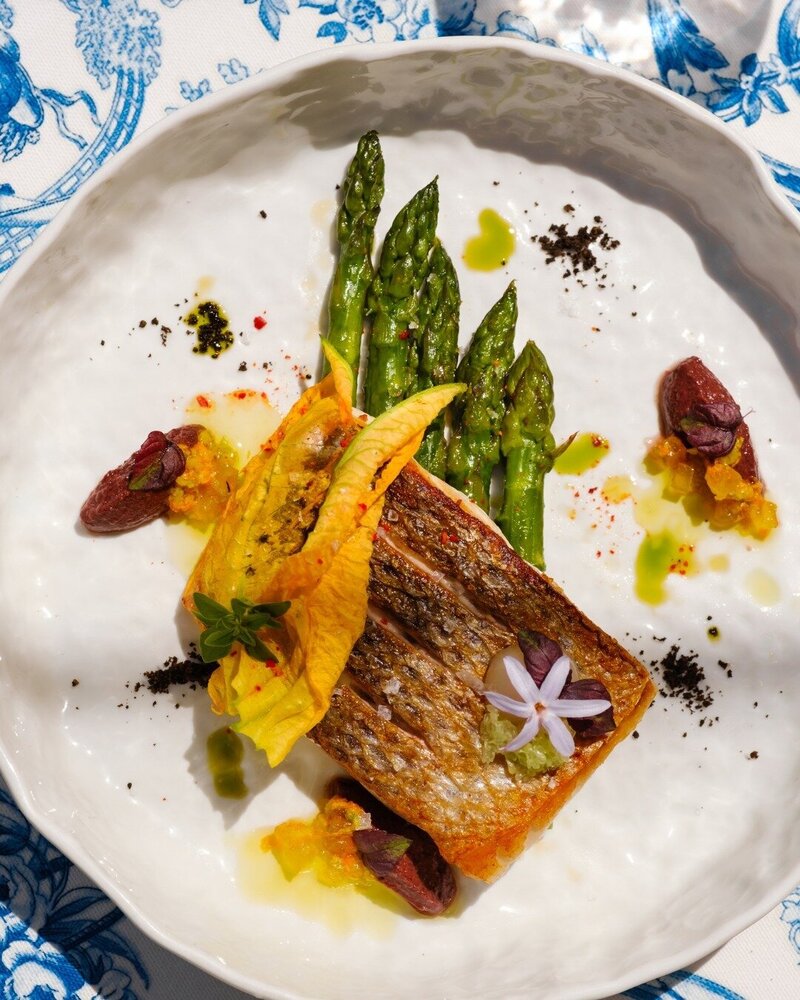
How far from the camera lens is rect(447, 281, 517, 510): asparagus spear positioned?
5.11m

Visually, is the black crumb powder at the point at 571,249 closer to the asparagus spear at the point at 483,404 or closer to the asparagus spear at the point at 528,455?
the asparagus spear at the point at 483,404

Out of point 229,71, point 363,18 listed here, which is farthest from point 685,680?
point 229,71

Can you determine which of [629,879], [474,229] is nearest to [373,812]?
[629,879]

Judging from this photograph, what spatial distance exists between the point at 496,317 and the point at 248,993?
3.81m

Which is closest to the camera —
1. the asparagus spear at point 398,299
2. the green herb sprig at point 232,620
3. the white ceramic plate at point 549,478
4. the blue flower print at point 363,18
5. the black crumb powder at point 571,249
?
the green herb sprig at point 232,620

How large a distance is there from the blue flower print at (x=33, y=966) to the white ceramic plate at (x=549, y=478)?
2.22ft

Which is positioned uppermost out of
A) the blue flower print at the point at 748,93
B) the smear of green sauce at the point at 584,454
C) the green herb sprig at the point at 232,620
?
the blue flower print at the point at 748,93

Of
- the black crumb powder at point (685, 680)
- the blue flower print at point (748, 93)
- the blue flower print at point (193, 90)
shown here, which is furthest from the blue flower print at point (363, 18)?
the black crumb powder at point (685, 680)

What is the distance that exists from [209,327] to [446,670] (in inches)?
90.9

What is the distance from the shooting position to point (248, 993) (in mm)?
4824

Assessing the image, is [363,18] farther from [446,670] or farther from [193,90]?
[446,670]

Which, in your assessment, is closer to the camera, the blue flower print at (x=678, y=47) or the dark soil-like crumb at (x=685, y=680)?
the dark soil-like crumb at (x=685, y=680)

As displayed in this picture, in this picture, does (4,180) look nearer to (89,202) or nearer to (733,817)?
(89,202)

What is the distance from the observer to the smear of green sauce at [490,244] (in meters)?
5.30
